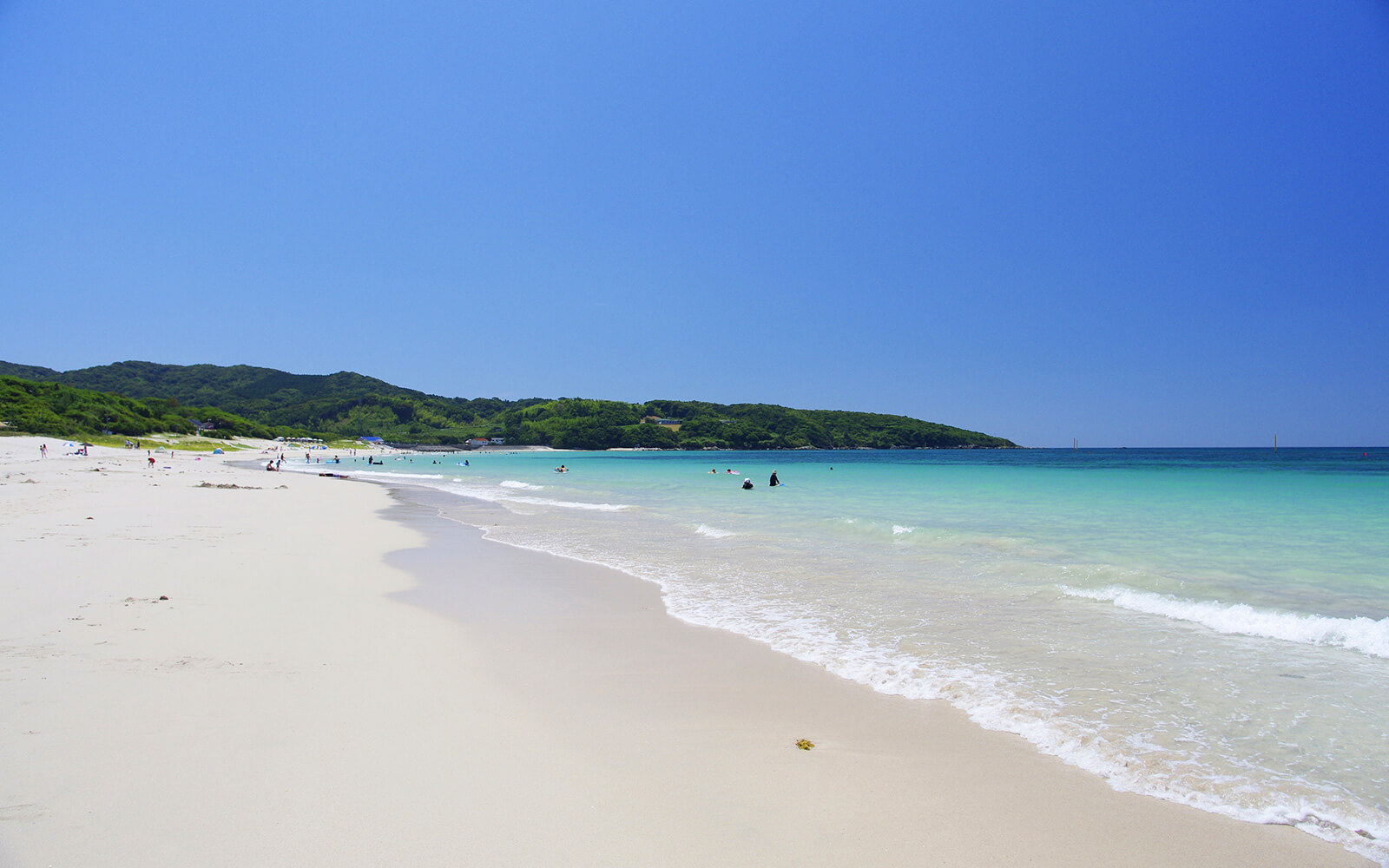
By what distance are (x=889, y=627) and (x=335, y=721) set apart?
18.0 ft

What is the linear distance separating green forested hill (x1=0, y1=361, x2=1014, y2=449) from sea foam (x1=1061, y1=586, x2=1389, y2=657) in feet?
517

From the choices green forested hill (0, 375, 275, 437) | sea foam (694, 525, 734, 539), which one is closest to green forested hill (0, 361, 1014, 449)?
green forested hill (0, 375, 275, 437)

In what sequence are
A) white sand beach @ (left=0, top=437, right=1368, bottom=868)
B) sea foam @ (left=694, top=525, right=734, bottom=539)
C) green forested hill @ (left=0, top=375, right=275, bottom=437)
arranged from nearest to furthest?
1. white sand beach @ (left=0, top=437, right=1368, bottom=868)
2. sea foam @ (left=694, top=525, right=734, bottom=539)
3. green forested hill @ (left=0, top=375, right=275, bottom=437)

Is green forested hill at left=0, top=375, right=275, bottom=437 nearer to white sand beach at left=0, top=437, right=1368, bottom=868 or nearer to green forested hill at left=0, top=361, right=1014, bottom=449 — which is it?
green forested hill at left=0, top=361, right=1014, bottom=449

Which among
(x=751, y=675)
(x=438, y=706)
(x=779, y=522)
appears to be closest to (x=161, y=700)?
(x=438, y=706)

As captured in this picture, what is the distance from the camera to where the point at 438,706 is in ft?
14.9

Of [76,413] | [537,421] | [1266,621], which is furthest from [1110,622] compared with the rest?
[537,421]

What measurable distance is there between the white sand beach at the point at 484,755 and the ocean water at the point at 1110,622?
47 cm

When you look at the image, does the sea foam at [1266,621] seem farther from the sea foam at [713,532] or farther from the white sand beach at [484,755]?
the sea foam at [713,532]

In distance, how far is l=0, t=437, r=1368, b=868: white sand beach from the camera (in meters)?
2.92

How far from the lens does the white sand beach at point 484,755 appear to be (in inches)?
115

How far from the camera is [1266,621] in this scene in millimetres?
7117

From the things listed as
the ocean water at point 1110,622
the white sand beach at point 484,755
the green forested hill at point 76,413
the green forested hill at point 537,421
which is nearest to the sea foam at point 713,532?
the ocean water at point 1110,622

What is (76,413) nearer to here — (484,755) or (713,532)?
(713,532)
